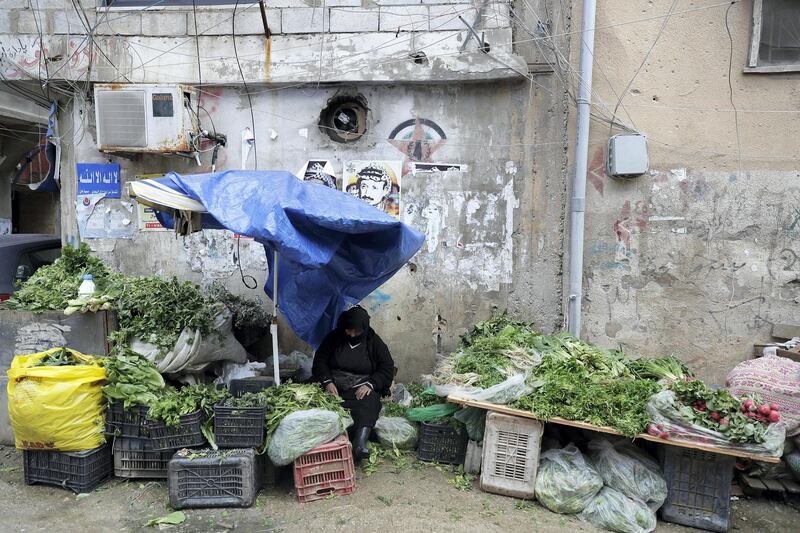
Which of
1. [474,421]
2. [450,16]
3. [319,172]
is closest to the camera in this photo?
[474,421]

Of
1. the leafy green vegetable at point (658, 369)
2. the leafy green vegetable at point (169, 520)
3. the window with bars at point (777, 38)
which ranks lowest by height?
the leafy green vegetable at point (169, 520)

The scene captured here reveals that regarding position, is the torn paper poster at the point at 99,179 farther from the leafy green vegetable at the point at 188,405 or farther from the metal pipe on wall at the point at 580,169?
the metal pipe on wall at the point at 580,169

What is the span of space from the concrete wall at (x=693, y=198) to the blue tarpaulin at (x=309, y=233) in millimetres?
2710

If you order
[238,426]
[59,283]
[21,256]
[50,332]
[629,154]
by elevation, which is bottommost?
[238,426]

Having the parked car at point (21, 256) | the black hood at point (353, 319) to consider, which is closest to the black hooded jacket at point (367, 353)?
the black hood at point (353, 319)

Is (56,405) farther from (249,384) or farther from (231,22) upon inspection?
(231,22)

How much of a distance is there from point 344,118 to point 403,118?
0.70m

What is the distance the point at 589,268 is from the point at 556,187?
97cm

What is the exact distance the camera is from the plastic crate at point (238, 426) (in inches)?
169

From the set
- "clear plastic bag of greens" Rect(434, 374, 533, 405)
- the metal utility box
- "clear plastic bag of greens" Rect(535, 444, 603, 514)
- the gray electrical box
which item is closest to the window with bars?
the gray electrical box

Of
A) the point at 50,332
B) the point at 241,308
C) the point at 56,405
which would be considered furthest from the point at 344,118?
the point at 56,405

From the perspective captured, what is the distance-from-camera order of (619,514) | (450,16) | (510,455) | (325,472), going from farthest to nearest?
(450,16) < (510,455) < (325,472) < (619,514)

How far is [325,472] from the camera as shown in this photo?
435cm

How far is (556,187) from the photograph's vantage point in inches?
249
